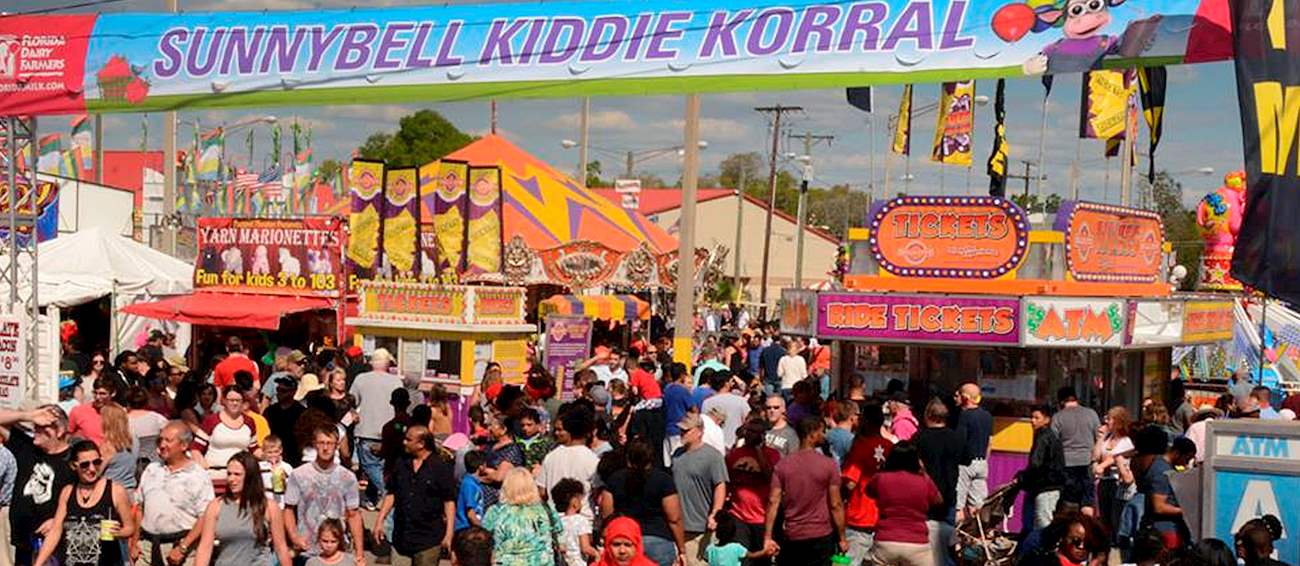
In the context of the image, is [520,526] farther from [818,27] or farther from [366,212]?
[366,212]

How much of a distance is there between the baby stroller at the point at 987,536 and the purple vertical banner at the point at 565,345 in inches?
405

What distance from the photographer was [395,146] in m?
97.8

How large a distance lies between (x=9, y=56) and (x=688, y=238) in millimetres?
10880

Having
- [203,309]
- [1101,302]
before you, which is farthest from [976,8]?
[203,309]

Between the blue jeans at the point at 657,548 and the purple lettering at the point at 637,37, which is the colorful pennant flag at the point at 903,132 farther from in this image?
the blue jeans at the point at 657,548

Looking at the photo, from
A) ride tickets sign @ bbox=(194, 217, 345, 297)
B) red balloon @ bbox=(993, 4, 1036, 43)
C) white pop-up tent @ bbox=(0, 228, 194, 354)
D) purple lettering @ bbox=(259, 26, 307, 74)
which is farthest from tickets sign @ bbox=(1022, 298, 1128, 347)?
white pop-up tent @ bbox=(0, 228, 194, 354)

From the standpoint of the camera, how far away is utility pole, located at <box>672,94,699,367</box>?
83.7ft

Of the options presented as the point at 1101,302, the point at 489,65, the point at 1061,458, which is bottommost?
the point at 1061,458

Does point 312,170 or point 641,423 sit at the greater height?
point 312,170

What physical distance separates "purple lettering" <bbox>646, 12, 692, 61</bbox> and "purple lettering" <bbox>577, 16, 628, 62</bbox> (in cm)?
30

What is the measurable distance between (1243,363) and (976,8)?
12.7 m

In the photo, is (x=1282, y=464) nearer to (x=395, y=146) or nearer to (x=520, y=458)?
(x=520, y=458)

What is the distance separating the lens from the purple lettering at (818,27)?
49.1ft

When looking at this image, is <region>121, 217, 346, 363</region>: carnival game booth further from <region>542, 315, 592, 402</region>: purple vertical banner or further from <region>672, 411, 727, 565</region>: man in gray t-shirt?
<region>672, 411, 727, 565</region>: man in gray t-shirt
